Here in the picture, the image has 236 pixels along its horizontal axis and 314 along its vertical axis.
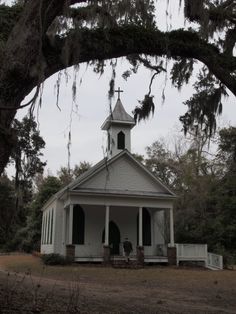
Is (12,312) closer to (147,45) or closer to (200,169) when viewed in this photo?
(147,45)

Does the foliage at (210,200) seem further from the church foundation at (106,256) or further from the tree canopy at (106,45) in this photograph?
the tree canopy at (106,45)

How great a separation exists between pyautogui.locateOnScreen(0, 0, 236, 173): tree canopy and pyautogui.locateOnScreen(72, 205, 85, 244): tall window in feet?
52.5

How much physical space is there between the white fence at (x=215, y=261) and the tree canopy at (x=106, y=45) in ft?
48.0

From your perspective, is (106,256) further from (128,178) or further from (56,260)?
(128,178)

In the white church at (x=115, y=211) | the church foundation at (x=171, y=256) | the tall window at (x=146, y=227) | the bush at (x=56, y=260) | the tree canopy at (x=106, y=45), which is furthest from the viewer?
the tall window at (x=146, y=227)

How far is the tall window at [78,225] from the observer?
25.9 metres

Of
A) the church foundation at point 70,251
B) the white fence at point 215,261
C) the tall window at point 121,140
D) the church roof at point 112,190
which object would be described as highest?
the tall window at point 121,140

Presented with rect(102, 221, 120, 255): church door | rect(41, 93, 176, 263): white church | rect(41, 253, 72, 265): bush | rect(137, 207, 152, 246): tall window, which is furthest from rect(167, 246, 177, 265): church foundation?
rect(41, 253, 72, 265): bush

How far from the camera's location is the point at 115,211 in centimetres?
2758

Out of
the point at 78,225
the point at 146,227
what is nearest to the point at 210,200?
the point at 146,227

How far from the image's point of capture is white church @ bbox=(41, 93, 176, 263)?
24.8 m

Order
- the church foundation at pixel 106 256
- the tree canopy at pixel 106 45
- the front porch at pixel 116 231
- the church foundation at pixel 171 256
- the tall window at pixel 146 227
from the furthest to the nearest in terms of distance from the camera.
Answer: the tall window at pixel 146 227, the front porch at pixel 116 231, the church foundation at pixel 171 256, the church foundation at pixel 106 256, the tree canopy at pixel 106 45

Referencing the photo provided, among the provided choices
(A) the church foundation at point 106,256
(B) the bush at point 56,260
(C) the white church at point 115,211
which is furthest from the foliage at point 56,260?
(A) the church foundation at point 106,256

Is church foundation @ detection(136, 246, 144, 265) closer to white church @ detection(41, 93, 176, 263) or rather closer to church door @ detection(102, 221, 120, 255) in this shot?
white church @ detection(41, 93, 176, 263)
